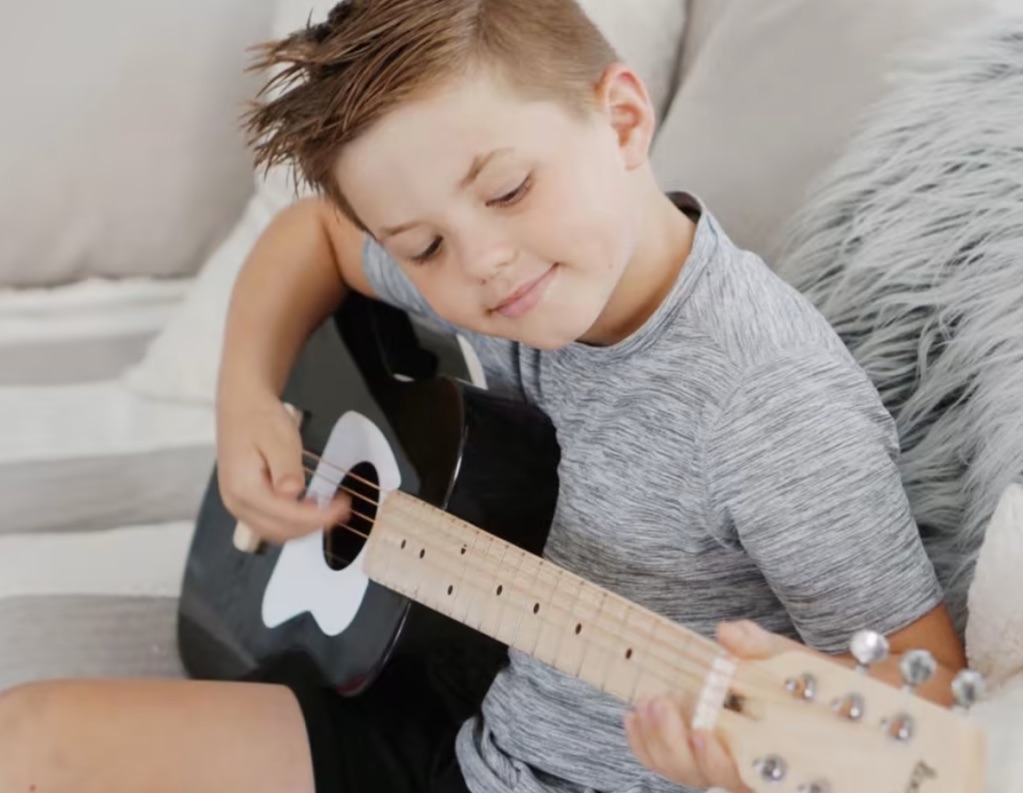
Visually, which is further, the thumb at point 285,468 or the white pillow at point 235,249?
the white pillow at point 235,249

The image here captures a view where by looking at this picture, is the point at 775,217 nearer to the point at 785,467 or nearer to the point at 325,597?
the point at 785,467

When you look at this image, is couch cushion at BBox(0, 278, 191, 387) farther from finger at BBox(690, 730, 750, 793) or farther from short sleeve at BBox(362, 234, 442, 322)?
finger at BBox(690, 730, 750, 793)

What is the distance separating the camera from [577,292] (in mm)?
691

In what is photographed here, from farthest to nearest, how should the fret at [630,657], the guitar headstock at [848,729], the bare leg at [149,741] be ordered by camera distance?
the bare leg at [149,741] → the fret at [630,657] → the guitar headstock at [848,729]

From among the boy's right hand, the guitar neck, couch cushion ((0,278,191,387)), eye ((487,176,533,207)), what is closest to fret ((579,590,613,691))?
the guitar neck

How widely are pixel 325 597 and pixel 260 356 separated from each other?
0.69 ft

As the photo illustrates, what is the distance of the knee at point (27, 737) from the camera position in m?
0.81

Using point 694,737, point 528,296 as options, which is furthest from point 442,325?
point 694,737

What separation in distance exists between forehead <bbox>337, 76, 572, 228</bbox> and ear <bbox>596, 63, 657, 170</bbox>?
0.05 meters

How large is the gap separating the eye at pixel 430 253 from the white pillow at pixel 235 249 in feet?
1.42

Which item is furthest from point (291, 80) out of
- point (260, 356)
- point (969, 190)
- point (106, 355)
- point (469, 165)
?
point (106, 355)

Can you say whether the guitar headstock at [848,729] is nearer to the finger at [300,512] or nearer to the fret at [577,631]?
the fret at [577,631]

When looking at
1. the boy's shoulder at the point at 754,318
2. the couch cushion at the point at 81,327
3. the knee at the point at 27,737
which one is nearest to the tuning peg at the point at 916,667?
the boy's shoulder at the point at 754,318

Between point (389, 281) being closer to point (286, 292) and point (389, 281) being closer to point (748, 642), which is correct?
point (286, 292)
